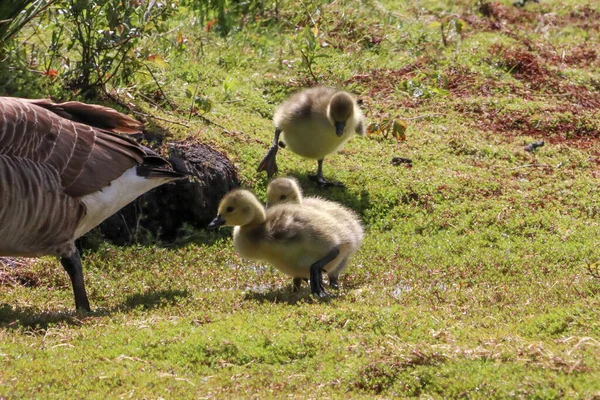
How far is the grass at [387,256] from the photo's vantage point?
546 centimetres

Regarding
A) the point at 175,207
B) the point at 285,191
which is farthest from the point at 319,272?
the point at 175,207

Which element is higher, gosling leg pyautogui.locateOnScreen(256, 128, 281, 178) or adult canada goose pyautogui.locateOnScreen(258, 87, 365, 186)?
adult canada goose pyautogui.locateOnScreen(258, 87, 365, 186)

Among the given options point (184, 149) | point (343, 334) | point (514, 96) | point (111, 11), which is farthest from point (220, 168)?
point (514, 96)

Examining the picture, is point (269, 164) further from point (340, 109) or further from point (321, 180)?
point (340, 109)

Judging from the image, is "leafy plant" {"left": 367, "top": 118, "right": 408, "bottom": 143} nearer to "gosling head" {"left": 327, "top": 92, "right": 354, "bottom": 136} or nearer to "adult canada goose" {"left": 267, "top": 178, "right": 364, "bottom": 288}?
"gosling head" {"left": 327, "top": 92, "right": 354, "bottom": 136}

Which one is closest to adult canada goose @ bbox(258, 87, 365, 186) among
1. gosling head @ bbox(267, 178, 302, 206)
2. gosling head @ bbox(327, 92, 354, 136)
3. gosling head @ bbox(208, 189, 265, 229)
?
gosling head @ bbox(327, 92, 354, 136)

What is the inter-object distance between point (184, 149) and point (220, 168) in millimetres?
425

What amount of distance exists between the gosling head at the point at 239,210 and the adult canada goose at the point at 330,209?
0.71m

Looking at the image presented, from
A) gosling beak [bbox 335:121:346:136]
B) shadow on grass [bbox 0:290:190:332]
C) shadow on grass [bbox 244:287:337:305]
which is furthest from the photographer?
gosling beak [bbox 335:121:346:136]

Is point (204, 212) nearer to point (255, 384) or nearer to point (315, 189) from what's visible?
point (315, 189)

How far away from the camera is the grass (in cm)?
546

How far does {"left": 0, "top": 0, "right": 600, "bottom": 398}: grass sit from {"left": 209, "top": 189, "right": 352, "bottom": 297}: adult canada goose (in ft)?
0.91

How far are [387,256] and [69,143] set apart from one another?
10.7ft

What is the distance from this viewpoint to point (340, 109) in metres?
9.91
